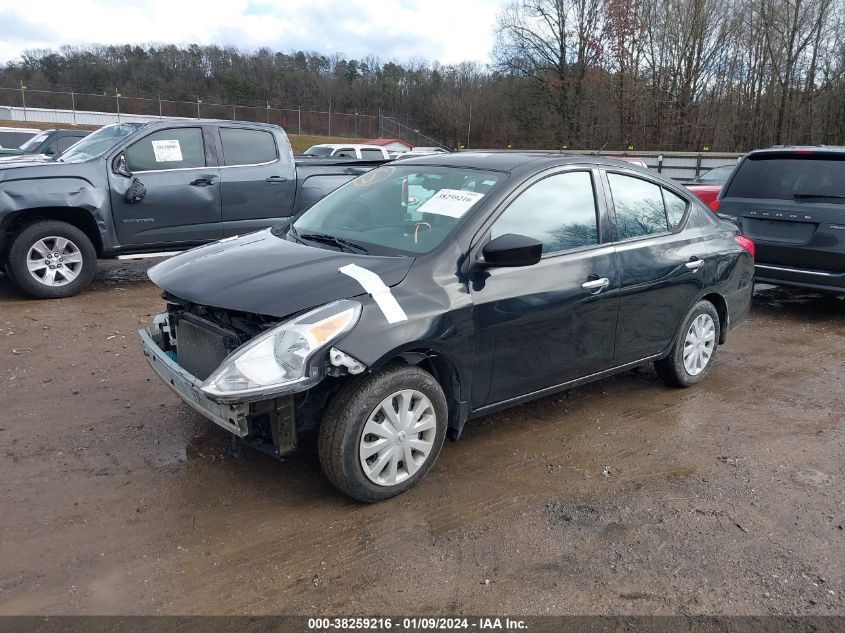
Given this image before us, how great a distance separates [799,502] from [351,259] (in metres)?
2.70

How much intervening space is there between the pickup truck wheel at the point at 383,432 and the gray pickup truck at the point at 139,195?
213 inches

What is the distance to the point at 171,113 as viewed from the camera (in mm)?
47031

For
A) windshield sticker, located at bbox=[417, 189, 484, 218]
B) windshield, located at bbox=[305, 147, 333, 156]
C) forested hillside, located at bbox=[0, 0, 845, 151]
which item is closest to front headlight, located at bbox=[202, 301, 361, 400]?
windshield sticker, located at bbox=[417, 189, 484, 218]

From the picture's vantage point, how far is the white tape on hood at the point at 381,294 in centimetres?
320

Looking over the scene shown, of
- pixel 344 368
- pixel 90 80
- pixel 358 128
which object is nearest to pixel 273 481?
pixel 344 368

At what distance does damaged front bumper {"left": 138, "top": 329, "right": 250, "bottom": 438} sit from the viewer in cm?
300

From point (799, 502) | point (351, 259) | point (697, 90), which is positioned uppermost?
point (697, 90)

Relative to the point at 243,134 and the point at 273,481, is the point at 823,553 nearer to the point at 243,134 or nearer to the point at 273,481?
the point at 273,481

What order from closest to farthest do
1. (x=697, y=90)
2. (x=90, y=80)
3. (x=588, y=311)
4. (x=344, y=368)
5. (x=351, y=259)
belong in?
1. (x=344, y=368)
2. (x=351, y=259)
3. (x=588, y=311)
4. (x=697, y=90)
5. (x=90, y=80)

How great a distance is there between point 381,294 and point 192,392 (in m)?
1.03

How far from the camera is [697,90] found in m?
34.0

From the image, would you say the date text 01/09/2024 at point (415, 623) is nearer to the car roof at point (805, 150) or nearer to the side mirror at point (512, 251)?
the side mirror at point (512, 251)

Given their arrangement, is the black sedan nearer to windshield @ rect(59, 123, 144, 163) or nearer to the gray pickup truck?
the gray pickup truck

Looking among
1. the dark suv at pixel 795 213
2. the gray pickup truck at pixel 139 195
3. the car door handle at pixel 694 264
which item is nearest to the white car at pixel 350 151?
the gray pickup truck at pixel 139 195
